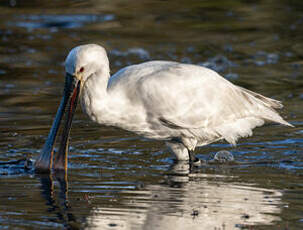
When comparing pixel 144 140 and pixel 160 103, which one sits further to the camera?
pixel 144 140

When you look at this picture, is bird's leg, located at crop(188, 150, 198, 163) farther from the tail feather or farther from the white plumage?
the tail feather

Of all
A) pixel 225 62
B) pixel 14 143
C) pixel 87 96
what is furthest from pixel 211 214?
pixel 225 62

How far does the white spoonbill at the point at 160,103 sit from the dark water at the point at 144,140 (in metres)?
0.29

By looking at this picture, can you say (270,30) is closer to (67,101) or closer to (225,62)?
(225,62)

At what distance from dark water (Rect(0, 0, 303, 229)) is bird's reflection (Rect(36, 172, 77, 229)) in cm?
Result: 1

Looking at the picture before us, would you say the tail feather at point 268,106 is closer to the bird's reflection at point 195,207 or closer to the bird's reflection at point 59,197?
the bird's reflection at point 195,207

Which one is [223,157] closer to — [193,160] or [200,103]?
[193,160]

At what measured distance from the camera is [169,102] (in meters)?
8.94

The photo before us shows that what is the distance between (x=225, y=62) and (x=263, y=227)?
29.5 feet

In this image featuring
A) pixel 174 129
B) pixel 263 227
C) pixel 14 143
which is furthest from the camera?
pixel 14 143

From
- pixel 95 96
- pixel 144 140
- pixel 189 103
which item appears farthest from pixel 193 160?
pixel 95 96

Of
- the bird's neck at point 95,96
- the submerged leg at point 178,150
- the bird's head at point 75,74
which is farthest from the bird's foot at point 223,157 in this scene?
the bird's head at point 75,74

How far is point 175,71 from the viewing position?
9156 millimetres

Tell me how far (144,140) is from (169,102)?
1419 mm
